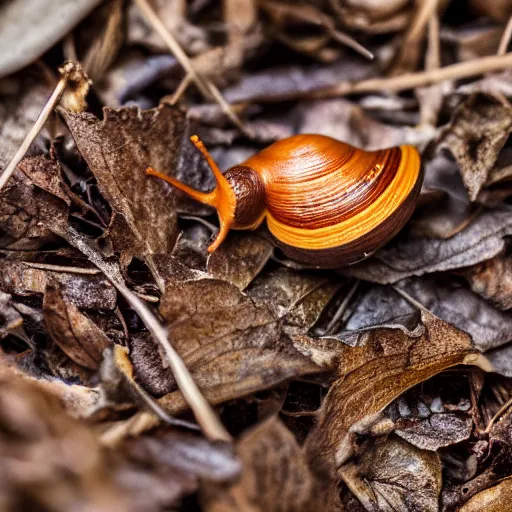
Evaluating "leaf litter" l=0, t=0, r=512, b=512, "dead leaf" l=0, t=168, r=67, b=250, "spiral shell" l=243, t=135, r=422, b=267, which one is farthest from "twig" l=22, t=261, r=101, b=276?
"spiral shell" l=243, t=135, r=422, b=267

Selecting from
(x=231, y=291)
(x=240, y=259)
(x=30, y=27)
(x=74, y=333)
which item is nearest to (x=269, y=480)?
(x=231, y=291)

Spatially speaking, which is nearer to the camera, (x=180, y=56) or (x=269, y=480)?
(x=269, y=480)

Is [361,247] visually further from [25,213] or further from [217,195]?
[25,213]

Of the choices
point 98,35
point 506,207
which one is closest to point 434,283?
point 506,207

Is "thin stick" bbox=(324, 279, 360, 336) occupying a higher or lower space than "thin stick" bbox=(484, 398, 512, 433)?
higher

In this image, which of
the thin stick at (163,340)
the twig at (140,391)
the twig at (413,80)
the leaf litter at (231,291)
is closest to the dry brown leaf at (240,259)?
the leaf litter at (231,291)

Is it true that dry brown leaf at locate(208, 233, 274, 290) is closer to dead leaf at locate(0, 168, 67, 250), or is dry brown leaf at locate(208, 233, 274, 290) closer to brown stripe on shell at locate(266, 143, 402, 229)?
brown stripe on shell at locate(266, 143, 402, 229)

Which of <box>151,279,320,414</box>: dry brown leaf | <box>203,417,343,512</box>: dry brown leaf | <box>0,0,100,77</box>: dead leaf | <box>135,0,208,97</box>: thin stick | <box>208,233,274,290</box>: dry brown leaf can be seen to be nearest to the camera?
<box>203,417,343,512</box>: dry brown leaf
